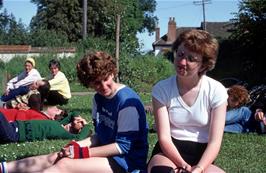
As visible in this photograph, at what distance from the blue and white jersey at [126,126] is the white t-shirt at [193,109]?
207 mm

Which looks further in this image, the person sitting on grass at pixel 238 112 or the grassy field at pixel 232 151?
the person sitting on grass at pixel 238 112

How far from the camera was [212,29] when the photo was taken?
66.0 meters

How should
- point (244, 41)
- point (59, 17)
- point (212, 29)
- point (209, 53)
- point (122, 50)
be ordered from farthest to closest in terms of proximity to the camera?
point (212, 29), point (59, 17), point (244, 41), point (122, 50), point (209, 53)

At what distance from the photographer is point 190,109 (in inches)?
167

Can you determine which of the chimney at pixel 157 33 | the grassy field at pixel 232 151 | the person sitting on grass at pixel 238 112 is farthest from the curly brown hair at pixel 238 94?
the chimney at pixel 157 33

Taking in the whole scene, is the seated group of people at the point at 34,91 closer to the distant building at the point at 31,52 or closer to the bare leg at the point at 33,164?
the bare leg at the point at 33,164

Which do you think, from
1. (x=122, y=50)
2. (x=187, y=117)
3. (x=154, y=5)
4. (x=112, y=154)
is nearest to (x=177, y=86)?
(x=187, y=117)

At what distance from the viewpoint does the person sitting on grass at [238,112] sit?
7.86 metres

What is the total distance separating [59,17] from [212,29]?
1904 centimetres

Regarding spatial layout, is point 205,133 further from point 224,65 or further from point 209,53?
point 224,65

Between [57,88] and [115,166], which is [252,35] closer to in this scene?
[57,88]

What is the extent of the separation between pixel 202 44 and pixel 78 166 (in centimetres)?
127

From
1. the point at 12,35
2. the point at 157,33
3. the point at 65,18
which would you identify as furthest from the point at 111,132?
the point at 157,33

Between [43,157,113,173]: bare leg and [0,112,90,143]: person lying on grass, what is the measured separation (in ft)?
11.1
